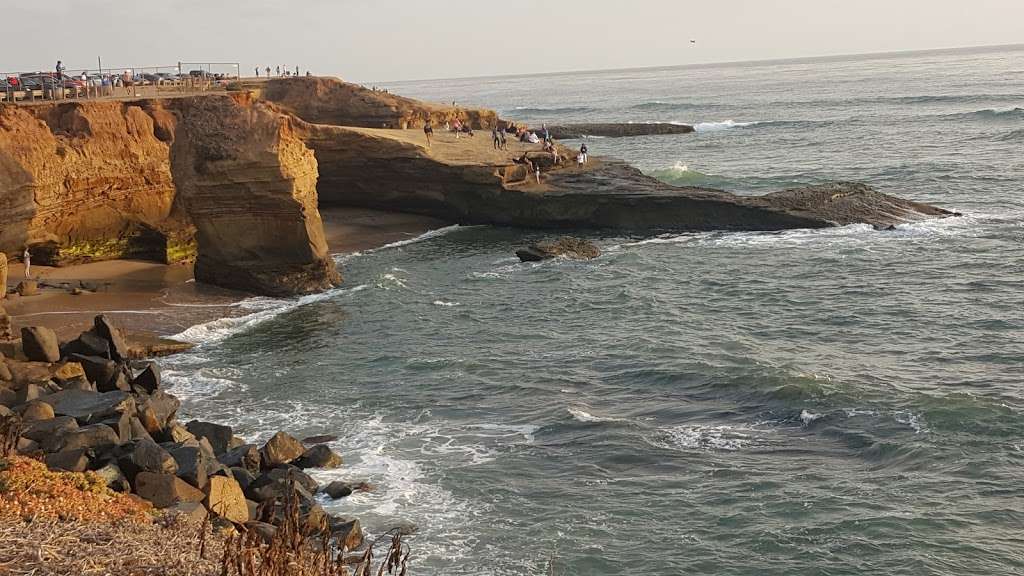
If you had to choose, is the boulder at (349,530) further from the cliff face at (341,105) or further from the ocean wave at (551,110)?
the ocean wave at (551,110)

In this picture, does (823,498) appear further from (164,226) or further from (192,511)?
(164,226)

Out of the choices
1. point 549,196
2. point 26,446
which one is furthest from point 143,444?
point 549,196

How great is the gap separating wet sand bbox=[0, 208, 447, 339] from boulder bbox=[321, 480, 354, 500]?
1132 cm

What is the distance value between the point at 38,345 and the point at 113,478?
26.3 ft

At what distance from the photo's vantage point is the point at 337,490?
15828 millimetres

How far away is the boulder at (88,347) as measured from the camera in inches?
851

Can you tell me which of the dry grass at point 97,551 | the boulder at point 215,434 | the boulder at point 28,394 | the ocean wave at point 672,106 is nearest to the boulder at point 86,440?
the boulder at point 215,434

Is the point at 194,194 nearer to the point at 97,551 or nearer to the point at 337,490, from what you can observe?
the point at 337,490

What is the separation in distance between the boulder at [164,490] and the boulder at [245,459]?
2391mm

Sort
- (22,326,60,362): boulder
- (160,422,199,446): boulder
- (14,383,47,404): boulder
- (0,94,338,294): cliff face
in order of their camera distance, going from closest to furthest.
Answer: (160,422,199,446): boulder → (14,383,47,404): boulder → (22,326,60,362): boulder → (0,94,338,294): cliff face

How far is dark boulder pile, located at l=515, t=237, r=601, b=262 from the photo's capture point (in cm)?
3472

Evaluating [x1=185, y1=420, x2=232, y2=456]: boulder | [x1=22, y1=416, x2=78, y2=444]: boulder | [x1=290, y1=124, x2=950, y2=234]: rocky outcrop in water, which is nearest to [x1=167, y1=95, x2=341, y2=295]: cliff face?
[x1=290, y1=124, x2=950, y2=234]: rocky outcrop in water

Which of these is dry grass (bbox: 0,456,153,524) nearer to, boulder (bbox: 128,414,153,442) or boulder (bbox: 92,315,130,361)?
boulder (bbox: 128,414,153,442)

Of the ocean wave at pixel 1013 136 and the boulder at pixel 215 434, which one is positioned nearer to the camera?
the boulder at pixel 215 434
